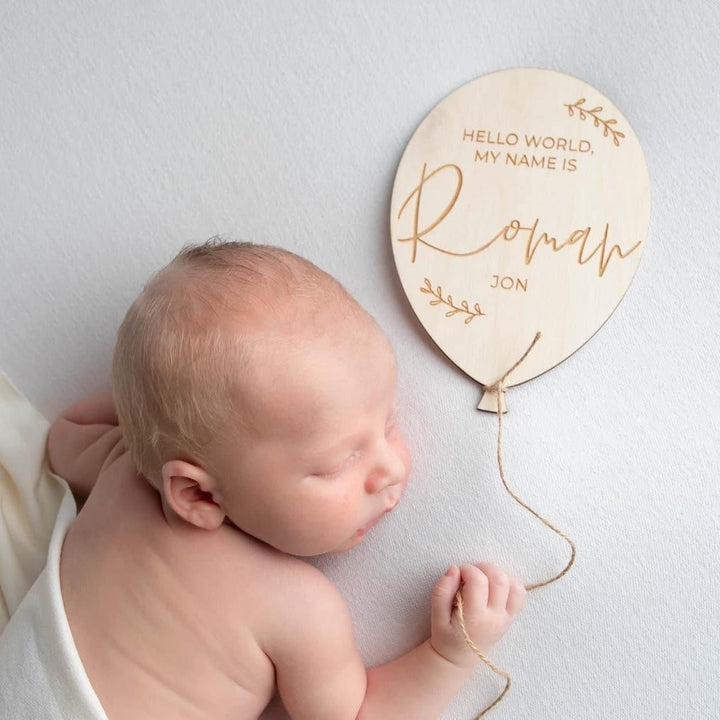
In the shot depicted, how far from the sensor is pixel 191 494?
3.36 feet

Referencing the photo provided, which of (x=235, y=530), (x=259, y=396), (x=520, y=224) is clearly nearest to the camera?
(x=259, y=396)

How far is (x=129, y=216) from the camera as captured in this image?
50.7 inches

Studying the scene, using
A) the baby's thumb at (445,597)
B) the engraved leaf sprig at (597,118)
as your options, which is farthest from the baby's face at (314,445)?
the engraved leaf sprig at (597,118)

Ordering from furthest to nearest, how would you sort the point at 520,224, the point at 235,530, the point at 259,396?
the point at 520,224, the point at 235,530, the point at 259,396

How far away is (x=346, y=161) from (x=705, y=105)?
0.46 m

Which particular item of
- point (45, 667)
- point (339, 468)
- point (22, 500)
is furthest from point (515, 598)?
point (22, 500)

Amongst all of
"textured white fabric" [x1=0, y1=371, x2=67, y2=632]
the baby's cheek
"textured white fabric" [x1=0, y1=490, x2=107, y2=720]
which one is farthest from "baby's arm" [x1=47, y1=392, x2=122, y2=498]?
the baby's cheek

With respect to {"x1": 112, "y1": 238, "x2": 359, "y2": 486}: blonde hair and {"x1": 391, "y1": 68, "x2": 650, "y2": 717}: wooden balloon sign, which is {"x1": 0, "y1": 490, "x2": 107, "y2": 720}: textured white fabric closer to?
{"x1": 112, "y1": 238, "x2": 359, "y2": 486}: blonde hair

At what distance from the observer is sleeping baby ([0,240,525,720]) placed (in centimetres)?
97

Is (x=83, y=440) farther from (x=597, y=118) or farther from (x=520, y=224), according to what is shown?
(x=597, y=118)

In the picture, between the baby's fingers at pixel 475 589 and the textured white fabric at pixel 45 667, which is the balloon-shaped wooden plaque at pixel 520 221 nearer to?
the baby's fingers at pixel 475 589

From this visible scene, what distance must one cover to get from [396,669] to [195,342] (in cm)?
47

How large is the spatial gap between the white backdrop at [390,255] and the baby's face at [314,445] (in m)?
0.15

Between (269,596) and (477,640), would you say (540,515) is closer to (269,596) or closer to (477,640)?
(477,640)
